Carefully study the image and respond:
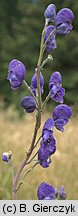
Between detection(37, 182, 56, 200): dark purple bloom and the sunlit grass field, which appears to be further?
the sunlit grass field

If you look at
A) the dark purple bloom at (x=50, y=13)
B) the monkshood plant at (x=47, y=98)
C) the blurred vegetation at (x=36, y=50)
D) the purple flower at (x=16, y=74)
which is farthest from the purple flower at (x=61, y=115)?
the blurred vegetation at (x=36, y=50)

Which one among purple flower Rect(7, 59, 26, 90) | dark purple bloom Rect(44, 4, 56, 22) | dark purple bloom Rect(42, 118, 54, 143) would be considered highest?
dark purple bloom Rect(44, 4, 56, 22)

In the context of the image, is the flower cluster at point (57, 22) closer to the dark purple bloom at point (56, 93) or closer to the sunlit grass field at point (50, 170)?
the dark purple bloom at point (56, 93)

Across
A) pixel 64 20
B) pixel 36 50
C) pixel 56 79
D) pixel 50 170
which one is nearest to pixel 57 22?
pixel 64 20

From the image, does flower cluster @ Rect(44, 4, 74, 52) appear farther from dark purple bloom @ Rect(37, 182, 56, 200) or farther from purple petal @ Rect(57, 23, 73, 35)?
dark purple bloom @ Rect(37, 182, 56, 200)

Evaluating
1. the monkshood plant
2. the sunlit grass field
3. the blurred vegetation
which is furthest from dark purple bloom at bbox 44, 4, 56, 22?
the blurred vegetation

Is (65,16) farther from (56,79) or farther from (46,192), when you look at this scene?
(46,192)
